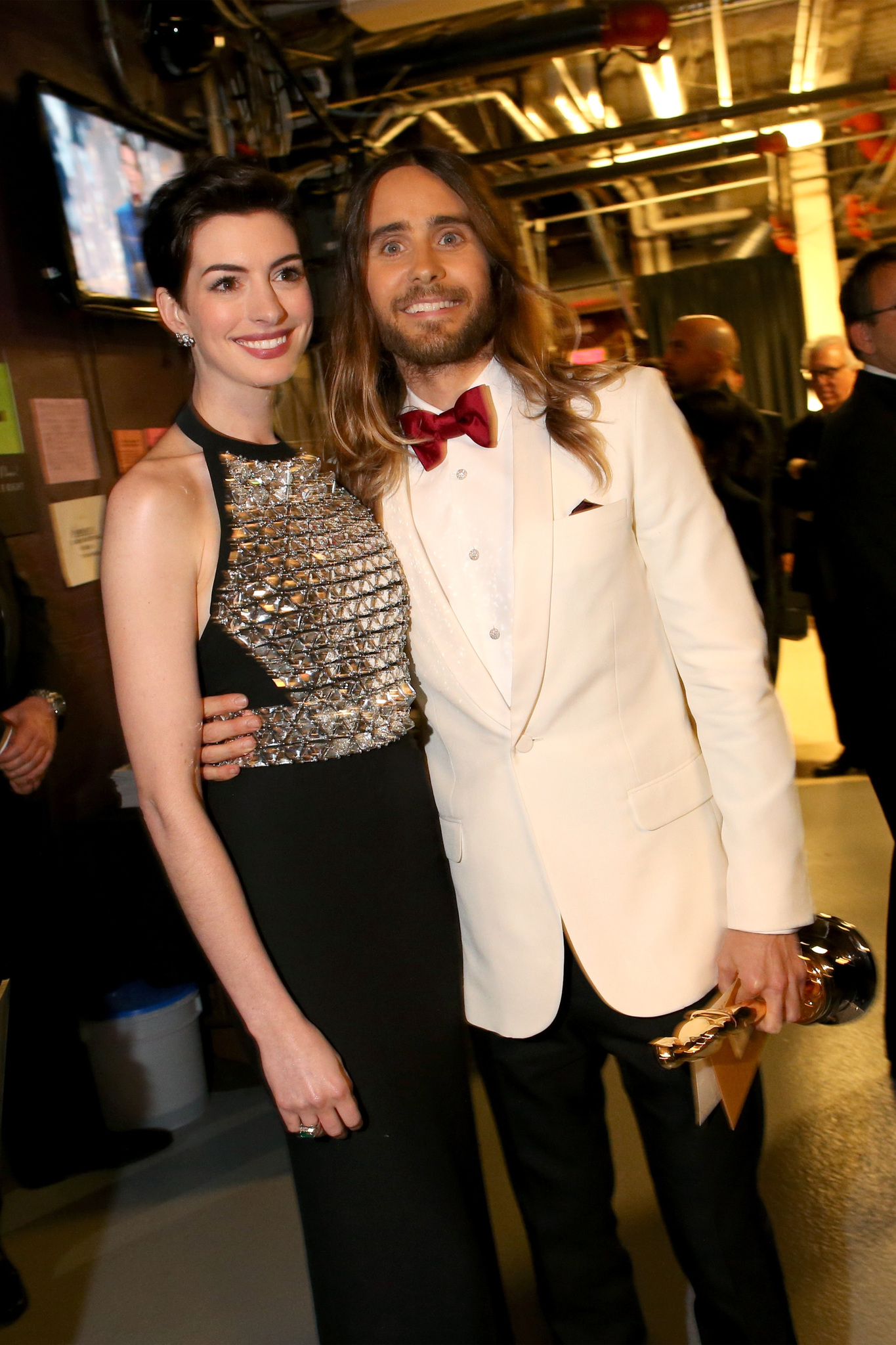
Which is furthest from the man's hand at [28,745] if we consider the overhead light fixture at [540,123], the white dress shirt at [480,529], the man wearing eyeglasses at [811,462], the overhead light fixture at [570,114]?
the overhead light fixture at [540,123]

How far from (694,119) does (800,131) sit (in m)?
1.47

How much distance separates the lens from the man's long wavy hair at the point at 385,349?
1665mm

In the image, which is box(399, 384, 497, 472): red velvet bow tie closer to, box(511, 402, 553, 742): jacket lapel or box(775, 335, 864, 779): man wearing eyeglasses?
box(511, 402, 553, 742): jacket lapel

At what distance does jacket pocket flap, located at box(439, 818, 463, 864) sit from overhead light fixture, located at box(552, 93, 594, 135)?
5.57 meters

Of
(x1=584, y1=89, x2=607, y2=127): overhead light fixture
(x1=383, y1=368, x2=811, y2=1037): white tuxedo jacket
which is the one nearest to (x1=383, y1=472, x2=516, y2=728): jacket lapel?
(x1=383, y1=368, x2=811, y2=1037): white tuxedo jacket

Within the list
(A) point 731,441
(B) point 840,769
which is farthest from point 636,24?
(B) point 840,769

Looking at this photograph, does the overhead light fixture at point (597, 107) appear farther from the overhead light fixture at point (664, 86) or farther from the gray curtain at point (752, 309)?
the gray curtain at point (752, 309)

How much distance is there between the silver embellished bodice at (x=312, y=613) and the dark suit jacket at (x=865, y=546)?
1393 millimetres

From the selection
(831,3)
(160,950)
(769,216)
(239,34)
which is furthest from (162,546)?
(769,216)

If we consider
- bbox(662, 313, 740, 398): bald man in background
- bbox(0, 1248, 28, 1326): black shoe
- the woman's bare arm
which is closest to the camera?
the woman's bare arm

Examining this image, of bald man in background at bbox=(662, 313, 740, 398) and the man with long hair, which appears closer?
the man with long hair

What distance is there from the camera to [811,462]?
5.05m

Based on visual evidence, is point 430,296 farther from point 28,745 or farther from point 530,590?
point 28,745

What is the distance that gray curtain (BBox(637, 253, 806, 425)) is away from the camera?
10047 mm
